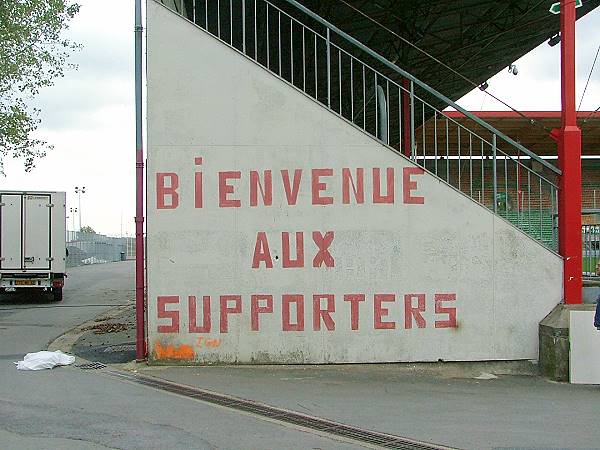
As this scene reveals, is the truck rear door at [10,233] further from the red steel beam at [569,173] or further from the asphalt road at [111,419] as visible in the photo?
the red steel beam at [569,173]

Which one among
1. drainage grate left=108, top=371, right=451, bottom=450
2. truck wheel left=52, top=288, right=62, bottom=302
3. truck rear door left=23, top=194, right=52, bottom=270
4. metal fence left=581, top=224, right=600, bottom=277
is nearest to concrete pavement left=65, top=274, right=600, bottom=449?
drainage grate left=108, top=371, right=451, bottom=450

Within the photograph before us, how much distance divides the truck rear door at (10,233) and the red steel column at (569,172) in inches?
673

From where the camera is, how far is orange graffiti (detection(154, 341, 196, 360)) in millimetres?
10766

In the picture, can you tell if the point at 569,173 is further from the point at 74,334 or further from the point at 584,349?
the point at 74,334

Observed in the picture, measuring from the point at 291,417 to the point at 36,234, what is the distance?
1683cm

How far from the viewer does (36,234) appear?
22.5 metres

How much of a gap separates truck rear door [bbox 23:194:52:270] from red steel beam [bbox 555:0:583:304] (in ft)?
54.9

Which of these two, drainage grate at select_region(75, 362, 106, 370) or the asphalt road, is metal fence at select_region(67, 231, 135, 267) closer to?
drainage grate at select_region(75, 362, 106, 370)

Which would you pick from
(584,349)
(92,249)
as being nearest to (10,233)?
(584,349)

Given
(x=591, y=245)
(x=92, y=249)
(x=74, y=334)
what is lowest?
(x=74, y=334)

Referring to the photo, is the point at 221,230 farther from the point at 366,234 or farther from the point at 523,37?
the point at 523,37

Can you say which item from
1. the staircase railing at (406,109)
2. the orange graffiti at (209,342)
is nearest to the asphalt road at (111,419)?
the orange graffiti at (209,342)

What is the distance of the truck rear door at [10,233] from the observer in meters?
22.2

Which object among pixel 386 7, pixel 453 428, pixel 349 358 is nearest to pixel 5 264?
pixel 386 7
